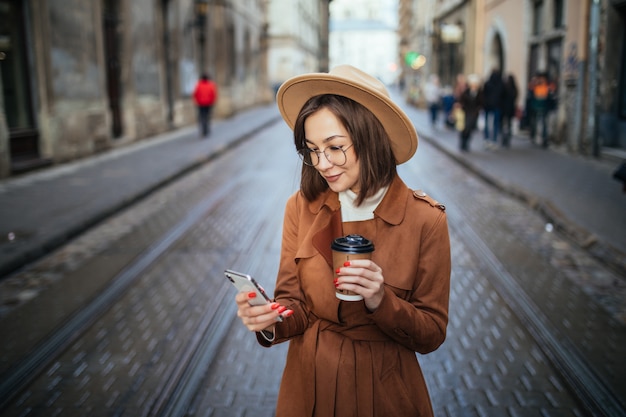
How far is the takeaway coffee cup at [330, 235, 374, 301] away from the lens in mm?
1511

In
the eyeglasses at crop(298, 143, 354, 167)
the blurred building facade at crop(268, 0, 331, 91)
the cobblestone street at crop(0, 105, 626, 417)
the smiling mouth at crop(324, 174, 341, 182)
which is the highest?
the blurred building facade at crop(268, 0, 331, 91)

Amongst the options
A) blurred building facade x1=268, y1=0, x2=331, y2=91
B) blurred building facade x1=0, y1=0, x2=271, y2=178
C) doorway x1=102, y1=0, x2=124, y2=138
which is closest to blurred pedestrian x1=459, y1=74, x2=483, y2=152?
blurred building facade x1=0, y1=0, x2=271, y2=178

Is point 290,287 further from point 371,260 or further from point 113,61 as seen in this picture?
point 113,61

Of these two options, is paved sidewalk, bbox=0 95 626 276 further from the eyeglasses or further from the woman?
the eyeglasses

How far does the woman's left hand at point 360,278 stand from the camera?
59.4 inches

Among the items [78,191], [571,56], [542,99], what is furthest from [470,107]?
[78,191]

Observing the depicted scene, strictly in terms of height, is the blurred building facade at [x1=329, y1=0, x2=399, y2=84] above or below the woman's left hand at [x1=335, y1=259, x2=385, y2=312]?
above

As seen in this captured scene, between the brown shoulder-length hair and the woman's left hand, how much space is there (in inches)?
13.8

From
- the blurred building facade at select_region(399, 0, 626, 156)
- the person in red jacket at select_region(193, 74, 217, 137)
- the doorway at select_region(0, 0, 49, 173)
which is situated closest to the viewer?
the doorway at select_region(0, 0, 49, 173)

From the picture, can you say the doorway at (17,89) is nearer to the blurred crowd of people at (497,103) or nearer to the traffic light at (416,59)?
the blurred crowd of people at (497,103)

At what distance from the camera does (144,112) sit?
58.8 ft

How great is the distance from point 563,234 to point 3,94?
9670 millimetres

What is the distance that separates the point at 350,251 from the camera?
151 centimetres

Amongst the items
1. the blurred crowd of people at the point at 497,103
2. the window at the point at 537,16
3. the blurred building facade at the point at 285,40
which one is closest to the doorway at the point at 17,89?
the blurred crowd of people at the point at 497,103
